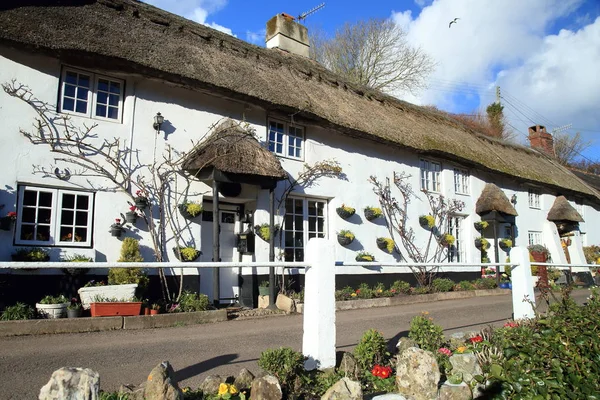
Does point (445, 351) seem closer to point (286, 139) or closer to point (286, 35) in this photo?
point (286, 139)

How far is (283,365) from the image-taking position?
11.7 feet

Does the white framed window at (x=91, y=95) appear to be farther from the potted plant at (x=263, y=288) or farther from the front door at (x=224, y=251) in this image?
the potted plant at (x=263, y=288)

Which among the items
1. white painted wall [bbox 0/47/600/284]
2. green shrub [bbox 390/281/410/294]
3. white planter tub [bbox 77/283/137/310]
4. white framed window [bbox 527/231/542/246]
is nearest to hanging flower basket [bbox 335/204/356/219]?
white painted wall [bbox 0/47/600/284]

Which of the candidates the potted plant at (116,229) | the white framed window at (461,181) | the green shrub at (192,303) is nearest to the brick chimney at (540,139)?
the white framed window at (461,181)

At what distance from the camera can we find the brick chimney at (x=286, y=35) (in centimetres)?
1519

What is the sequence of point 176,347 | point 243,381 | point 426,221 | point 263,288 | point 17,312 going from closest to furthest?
point 243,381, point 176,347, point 17,312, point 263,288, point 426,221

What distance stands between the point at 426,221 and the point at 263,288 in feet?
19.4

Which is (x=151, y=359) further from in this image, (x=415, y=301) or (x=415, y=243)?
(x=415, y=243)

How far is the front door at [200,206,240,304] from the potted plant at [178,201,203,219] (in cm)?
74

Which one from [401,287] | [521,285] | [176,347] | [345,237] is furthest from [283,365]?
[401,287]

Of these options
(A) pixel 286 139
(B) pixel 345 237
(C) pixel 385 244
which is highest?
(A) pixel 286 139

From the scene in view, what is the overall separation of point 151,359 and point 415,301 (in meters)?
7.87

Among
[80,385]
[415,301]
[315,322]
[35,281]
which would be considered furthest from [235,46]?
[80,385]

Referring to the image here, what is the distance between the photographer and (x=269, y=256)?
984 centimetres
